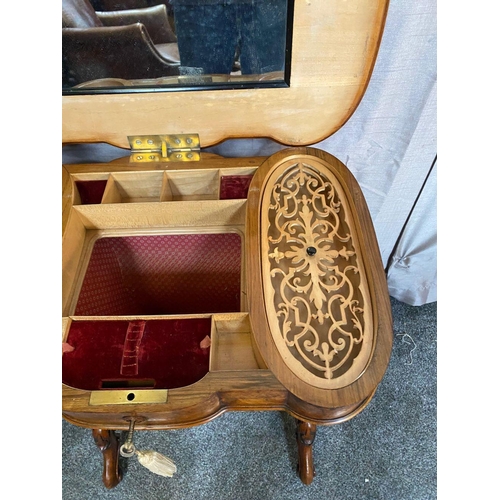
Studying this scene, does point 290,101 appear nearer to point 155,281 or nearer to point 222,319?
point 222,319

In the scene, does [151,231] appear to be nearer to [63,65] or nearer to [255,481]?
[63,65]

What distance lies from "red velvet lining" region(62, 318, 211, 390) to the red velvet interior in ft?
0.45

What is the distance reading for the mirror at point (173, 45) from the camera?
646 millimetres

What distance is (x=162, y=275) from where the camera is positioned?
0.99 m

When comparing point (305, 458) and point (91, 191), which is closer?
point (91, 191)

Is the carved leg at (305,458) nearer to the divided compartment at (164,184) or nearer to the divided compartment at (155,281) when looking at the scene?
the divided compartment at (155,281)

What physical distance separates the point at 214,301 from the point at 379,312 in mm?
494

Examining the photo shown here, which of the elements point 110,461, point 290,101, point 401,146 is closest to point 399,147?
point 401,146

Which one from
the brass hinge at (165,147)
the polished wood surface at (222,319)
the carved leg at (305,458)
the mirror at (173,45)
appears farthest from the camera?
the carved leg at (305,458)

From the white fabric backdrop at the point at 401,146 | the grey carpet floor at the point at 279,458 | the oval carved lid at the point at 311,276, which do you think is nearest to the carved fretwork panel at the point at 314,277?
the oval carved lid at the point at 311,276

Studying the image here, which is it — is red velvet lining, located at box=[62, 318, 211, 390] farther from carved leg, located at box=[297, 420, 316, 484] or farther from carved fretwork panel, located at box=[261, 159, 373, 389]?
carved leg, located at box=[297, 420, 316, 484]

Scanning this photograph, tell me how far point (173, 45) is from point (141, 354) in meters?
0.56

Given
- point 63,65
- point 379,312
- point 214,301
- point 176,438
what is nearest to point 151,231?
point 214,301

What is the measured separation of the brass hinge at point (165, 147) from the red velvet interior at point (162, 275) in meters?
0.18
